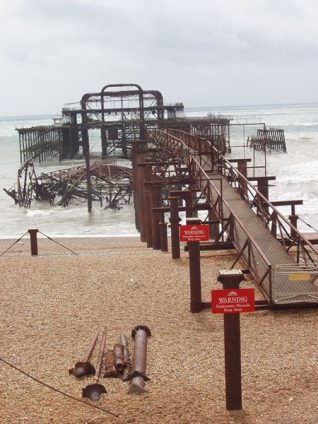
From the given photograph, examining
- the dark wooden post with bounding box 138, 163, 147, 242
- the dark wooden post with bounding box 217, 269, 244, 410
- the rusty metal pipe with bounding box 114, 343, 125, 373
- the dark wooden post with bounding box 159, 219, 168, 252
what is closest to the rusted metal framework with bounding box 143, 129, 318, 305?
the dark wooden post with bounding box 159, 219, 168, 252

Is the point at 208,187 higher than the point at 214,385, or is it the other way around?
the point at 208,187

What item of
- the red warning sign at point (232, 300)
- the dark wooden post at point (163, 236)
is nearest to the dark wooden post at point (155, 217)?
the dark wooden post at point (163, 236)

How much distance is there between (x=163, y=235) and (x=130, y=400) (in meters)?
10.6

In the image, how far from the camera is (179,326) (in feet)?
33.4

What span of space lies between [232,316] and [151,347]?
2250 millimetres

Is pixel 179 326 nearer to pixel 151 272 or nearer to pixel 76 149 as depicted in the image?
pixel 151 272

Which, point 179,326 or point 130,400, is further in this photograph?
point 179,326

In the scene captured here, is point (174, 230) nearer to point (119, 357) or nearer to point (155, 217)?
point (155, 217)

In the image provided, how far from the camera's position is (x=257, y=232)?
45.5ft

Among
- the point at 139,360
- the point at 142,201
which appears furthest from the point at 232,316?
the point at 142,201

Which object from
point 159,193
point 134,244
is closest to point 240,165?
point 159,193

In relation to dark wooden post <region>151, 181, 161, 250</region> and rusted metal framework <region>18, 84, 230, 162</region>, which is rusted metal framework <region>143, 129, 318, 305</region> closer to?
dark wooden post <region>151, 181, 161, 250</region>

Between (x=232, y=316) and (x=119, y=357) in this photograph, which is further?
(x=119, y=357)

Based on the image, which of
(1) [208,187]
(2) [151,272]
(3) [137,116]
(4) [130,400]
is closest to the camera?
(4) [130,400]
